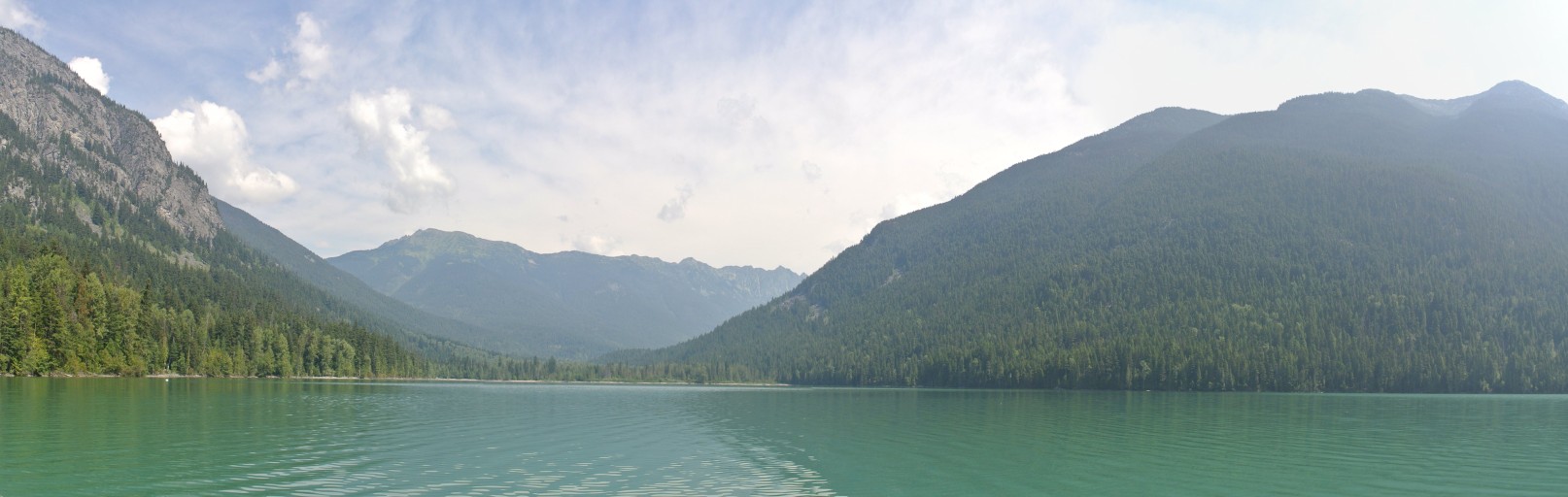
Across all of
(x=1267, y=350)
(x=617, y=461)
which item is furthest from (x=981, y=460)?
(x=1267, y=350)

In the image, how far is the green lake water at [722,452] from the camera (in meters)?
36.9

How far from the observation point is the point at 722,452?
51469 millimetres

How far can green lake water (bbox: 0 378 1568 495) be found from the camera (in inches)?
1452

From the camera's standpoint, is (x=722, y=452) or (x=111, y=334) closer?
(x=722, y=452)

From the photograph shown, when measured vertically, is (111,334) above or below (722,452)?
above

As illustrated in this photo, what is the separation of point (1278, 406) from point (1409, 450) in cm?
6034

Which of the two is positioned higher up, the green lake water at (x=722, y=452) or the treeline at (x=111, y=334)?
the treeline at (x=111, y=334)

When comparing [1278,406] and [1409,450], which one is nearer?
[1409,450]

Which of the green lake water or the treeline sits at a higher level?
the treeline

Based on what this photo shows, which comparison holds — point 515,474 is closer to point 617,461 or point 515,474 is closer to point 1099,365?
point 617,461

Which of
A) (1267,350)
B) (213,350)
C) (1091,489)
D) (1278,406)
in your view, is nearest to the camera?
(1091,489)

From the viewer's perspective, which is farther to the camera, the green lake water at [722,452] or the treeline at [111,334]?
the treeline at [111,334]

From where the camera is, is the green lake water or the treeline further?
the treeline

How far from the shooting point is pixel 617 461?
4575 centimetres
